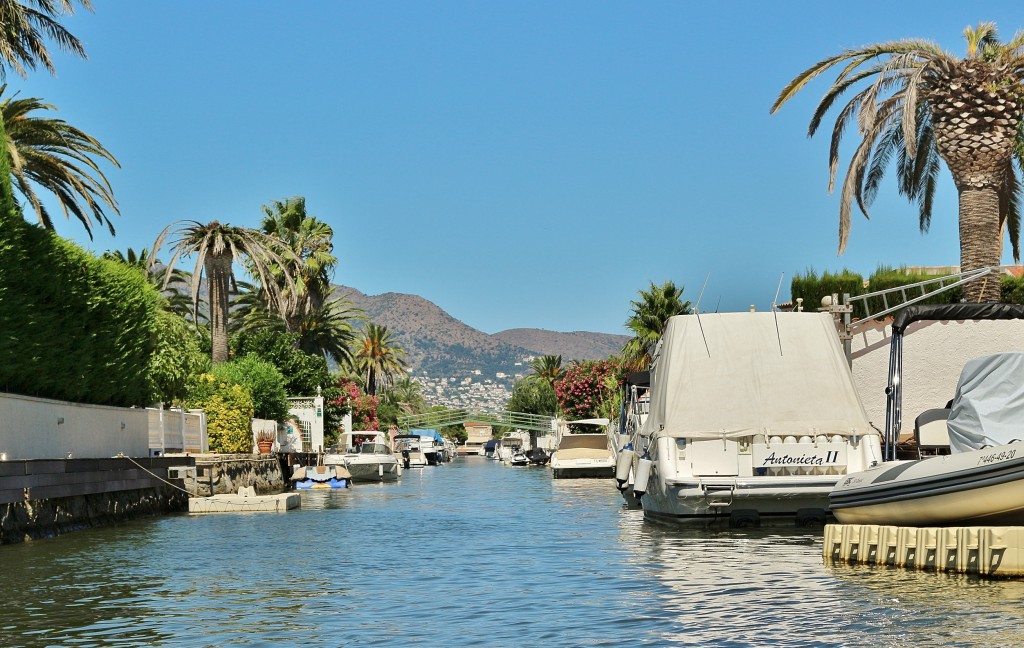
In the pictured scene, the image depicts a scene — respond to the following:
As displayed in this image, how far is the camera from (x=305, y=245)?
7325 cm

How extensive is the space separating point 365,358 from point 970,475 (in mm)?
112792

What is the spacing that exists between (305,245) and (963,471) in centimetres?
5998

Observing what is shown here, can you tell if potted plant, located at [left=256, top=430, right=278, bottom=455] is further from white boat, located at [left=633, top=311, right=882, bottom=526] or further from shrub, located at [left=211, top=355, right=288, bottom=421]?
white boat, located at [left=633, top=311, right=882, bottom=526]

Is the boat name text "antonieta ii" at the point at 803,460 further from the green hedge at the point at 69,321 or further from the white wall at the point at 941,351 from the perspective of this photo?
the green hedge at the point at 69,321

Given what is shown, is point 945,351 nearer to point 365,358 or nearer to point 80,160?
point 80,160

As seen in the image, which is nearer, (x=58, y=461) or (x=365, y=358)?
(x=58, y=461)

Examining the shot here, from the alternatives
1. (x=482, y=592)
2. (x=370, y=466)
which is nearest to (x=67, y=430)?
(x=482, y=592)

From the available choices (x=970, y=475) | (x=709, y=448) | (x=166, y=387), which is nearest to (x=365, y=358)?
(x=166, y=387)

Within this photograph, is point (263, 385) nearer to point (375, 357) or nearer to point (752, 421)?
point (752, 421)

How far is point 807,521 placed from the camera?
23562 mm

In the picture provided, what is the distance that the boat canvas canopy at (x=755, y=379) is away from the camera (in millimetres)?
25016

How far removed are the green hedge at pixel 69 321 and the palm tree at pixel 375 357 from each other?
3421 inches

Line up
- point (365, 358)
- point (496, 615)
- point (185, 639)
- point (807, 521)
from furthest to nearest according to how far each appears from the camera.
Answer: point (365, 358), point (807, 521), point (496, 615), point (185, 639)

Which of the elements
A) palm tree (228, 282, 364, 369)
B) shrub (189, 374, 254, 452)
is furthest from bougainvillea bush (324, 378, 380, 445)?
shrub (189, 374, 254, 452)
